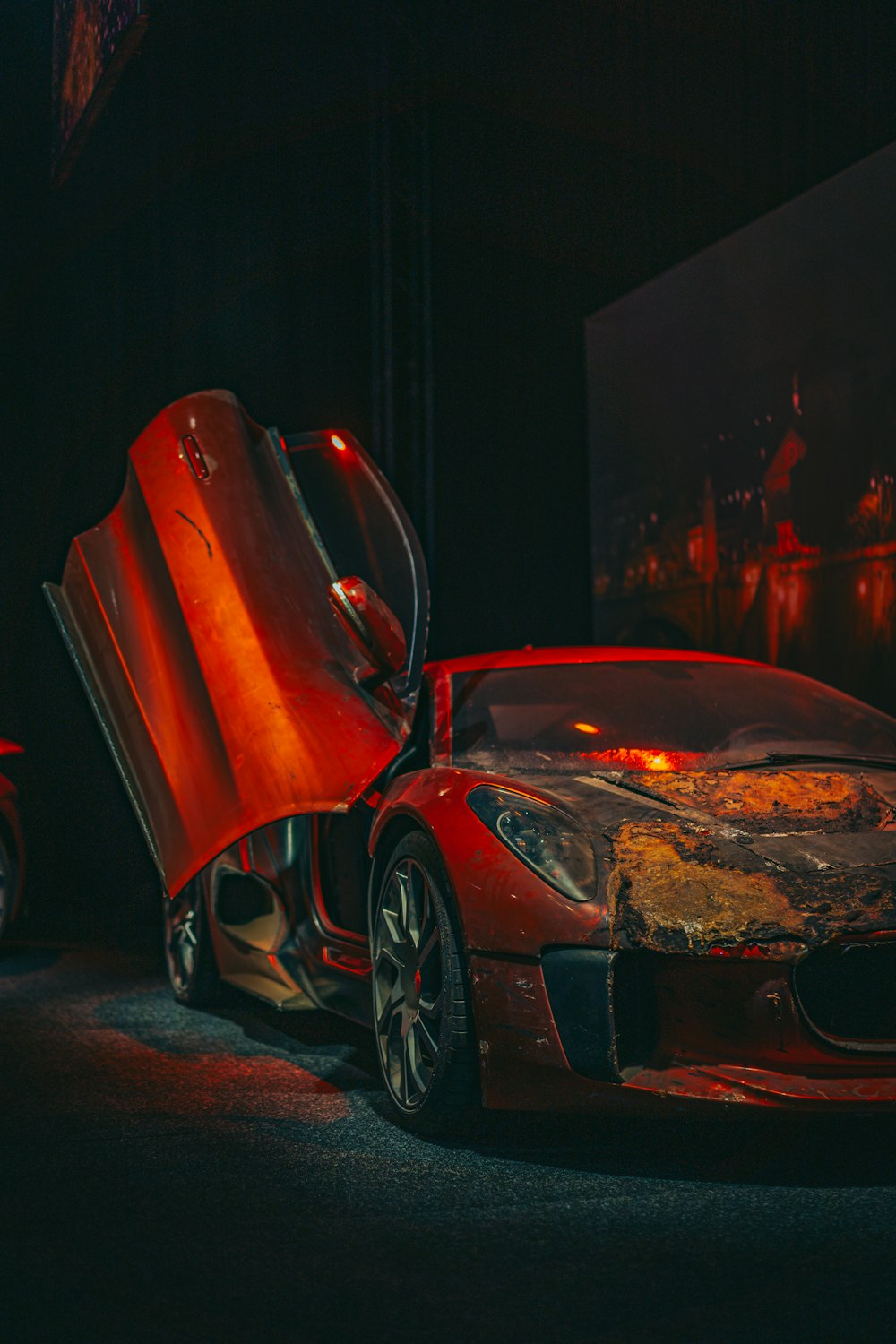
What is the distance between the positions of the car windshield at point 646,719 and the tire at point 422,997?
54 cm

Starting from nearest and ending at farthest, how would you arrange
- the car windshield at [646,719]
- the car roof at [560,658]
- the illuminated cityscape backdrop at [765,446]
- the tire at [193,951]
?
the car windshield at [646,719], the car roof at [560,658], the tire at [193,951], the illuminated cityscape backdrop at [765,446]

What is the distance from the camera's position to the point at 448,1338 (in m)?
2.18

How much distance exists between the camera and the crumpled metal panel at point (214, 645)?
414cm

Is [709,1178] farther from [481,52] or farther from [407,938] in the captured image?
[481,52]

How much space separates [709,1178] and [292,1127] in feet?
3.44

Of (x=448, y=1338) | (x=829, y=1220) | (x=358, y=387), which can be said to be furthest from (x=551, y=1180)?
(x=358, y=387)

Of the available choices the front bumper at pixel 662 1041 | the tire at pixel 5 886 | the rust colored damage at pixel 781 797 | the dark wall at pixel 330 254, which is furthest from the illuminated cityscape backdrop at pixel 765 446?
the front bumper at pixel 662 1041

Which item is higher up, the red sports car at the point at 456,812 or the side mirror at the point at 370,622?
the side mirror at the point at 370,622

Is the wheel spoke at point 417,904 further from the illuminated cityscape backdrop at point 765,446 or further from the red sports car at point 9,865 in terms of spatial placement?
the illuminated cityscape backdrop at point 765,446

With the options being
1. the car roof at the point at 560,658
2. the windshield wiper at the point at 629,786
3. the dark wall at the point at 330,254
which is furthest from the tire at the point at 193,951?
the dark wall at the point at 330,254

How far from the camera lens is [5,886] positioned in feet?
21.3

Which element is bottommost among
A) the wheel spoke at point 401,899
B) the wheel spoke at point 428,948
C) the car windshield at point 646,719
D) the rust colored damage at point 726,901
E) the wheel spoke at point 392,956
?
the wheel spoke at point 392,956

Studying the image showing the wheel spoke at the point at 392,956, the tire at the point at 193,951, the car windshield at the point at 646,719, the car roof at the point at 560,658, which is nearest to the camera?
the wheel spoke at the point at 392,956

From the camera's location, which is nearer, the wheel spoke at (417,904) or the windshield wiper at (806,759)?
the wheel spoke at (417,904)
